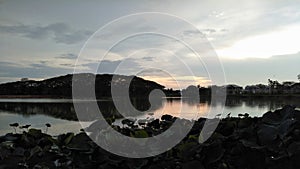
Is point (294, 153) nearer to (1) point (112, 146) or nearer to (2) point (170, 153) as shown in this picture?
(2) point (170, 153)

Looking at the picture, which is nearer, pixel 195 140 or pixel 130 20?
pixel 195 140

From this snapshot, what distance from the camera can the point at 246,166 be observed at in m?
1.72

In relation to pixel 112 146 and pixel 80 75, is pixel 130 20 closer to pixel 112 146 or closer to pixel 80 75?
pixel 80 75

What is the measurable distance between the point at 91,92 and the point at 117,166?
59cm

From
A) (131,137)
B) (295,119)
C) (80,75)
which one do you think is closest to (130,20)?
(80,75)

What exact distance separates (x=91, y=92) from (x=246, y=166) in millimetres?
1020

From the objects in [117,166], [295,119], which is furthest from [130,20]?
[295,119]

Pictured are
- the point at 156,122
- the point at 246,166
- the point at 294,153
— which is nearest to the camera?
the point at 294,153

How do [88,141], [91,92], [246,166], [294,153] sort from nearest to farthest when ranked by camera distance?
[294,153] < [246,166] < [88,141] < [91,92]

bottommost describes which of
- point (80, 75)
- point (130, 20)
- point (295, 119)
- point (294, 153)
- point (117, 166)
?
point (117, 166)

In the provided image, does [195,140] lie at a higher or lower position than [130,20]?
lower

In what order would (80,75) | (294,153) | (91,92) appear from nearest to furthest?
(294,153) < (91,92) < (80,75)

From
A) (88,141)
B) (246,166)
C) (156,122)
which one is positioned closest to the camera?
(246,166)

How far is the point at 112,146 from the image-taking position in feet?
5.95
